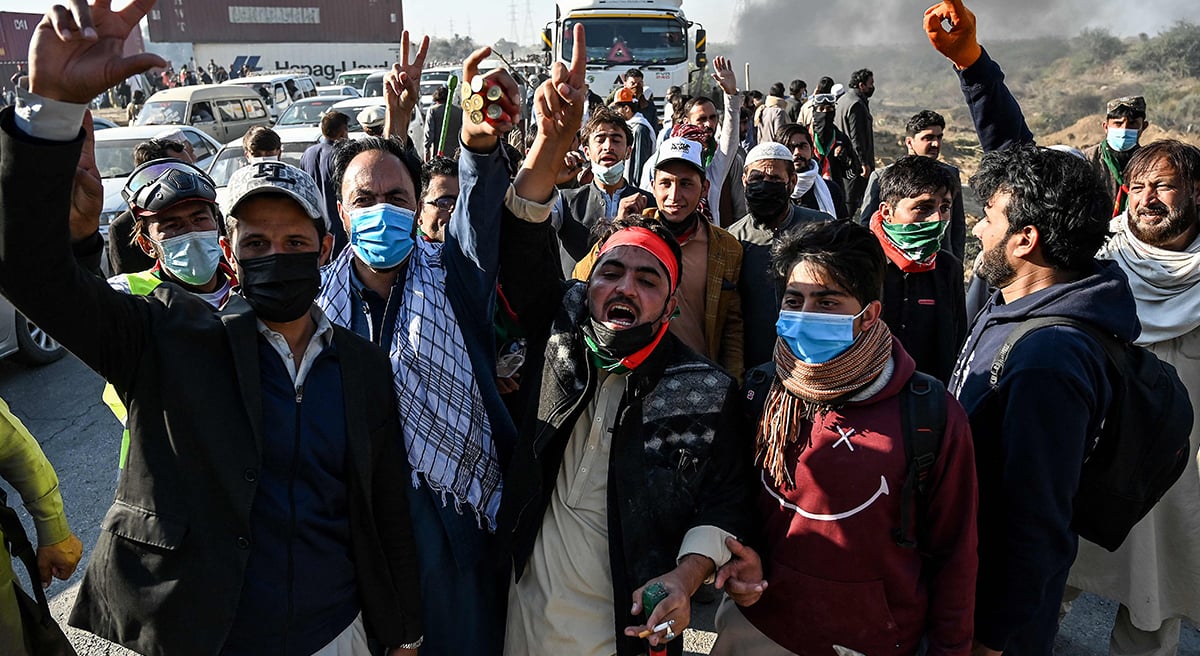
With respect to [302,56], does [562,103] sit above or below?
below

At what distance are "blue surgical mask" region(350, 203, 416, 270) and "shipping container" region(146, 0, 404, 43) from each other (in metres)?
46.7

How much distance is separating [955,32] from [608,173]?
2319mm

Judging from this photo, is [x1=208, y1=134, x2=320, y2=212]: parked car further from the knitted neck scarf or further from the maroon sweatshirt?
the maroon sweatshirt

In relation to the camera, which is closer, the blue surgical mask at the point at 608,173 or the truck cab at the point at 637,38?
the blue surgical mask at the point at 608,173

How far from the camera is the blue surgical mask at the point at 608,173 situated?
192 inches

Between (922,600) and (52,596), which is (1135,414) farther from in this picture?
(52,596)

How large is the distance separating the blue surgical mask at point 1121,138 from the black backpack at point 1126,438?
4.21m

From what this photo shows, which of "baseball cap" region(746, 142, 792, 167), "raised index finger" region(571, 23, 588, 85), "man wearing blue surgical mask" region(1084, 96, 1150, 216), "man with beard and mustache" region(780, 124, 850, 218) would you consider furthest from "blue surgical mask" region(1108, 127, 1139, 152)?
"raised index finger" region(571, 23, 588, 85)

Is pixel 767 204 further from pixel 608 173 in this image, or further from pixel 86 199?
pixel 86 199

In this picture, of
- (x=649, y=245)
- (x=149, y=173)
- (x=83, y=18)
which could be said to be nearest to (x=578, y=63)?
(x=649, y=245)

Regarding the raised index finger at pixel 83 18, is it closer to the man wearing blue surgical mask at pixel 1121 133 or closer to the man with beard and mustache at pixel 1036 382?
the man with beard and mustache at pixel 1036 382

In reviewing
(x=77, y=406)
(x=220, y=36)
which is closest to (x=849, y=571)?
(x=77, y=406)

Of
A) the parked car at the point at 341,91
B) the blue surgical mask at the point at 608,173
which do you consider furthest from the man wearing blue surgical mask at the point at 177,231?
the parked car at the point at 341,91

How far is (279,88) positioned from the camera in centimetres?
2227
